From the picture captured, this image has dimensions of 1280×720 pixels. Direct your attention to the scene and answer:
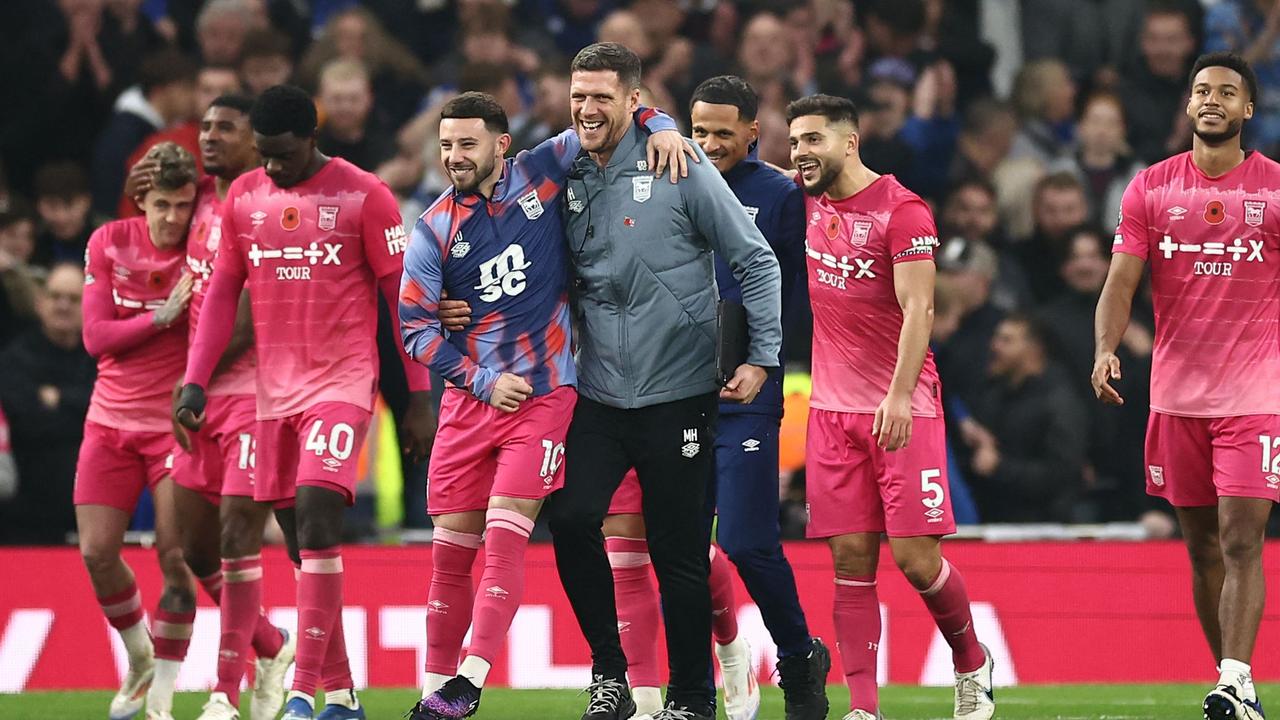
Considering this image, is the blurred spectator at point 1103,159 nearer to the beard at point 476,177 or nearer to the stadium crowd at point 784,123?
the stadium crowd at point 784,123

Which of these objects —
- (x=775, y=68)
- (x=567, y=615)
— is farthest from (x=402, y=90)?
(x=567, y=615)

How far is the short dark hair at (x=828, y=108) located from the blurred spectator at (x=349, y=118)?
6723mm

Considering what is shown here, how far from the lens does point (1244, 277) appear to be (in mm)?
9055

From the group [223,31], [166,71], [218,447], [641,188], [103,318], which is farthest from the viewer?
[223,31]

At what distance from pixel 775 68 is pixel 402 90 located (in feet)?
9.49

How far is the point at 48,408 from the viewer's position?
A: 13289 mm

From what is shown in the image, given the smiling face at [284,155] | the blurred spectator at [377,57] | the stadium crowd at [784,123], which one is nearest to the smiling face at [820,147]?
the smiling face at [284,155]

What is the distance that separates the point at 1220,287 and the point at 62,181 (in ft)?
27.8

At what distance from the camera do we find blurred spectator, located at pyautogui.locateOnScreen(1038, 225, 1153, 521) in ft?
45.6

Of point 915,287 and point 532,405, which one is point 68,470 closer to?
point 532,405

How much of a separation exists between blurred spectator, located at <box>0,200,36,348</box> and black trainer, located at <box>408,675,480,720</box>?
7.44m

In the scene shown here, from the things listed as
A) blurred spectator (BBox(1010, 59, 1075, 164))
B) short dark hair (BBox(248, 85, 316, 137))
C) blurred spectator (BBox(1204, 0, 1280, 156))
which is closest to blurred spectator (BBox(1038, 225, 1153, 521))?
blurred spectator (BBox(1010, 59, 1075, 164))

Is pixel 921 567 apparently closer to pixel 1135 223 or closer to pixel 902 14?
pixel 1135 223

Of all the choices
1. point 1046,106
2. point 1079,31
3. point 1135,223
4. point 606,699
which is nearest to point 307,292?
point 606,699
